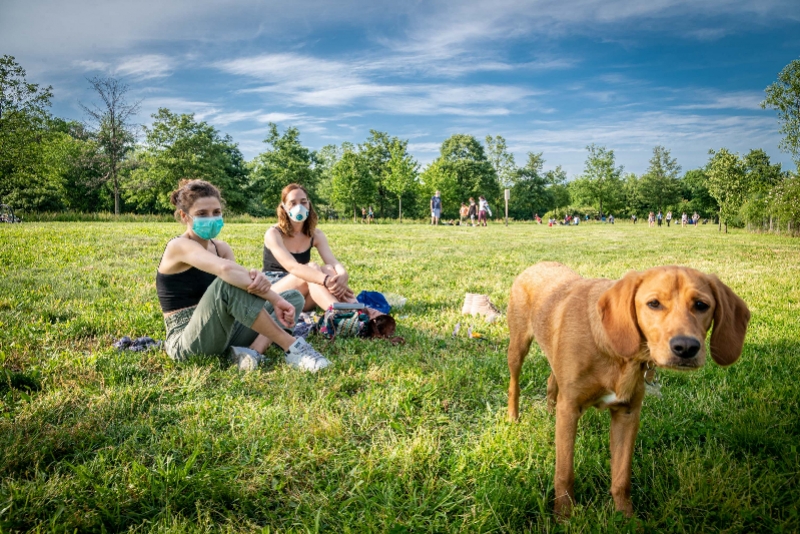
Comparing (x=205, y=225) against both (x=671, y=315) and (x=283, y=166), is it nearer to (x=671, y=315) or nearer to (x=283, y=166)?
(x=671, y=315)

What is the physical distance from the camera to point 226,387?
11.8ft

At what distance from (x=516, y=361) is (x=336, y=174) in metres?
55.9

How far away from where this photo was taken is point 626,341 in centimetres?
202

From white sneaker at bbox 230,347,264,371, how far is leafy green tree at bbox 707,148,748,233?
Result: 42536 millimetres

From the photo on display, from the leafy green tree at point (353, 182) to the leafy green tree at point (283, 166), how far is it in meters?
4.42

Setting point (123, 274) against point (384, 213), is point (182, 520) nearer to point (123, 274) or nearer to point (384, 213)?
point (123, 274)

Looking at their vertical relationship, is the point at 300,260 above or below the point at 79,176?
below

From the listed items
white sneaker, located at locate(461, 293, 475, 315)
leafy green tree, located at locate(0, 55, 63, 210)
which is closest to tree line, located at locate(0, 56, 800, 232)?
leafy green tree, located at locate(0, 55, 63, 210)

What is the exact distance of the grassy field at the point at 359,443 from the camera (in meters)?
2.18

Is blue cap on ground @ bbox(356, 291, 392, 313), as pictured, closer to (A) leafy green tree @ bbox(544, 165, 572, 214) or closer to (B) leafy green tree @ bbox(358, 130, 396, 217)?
(B) leafy green tree @ bbox(358, 130, 396, 217)

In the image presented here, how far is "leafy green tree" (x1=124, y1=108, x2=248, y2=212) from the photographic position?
51.0 meters

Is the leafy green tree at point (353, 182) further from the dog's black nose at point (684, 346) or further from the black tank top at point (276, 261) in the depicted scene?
the dog's black nose at point (684, 346)

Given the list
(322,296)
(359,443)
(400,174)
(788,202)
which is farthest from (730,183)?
(359,443)

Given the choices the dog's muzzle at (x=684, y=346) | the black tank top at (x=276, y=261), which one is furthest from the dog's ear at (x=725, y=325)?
the black tank top at (x=276, y=261)
